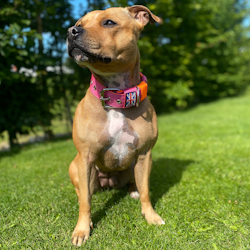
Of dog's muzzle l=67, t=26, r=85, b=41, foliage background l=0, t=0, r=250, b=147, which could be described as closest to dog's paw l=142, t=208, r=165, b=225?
dog's muzzle l=67, t=26, r=85, b=41

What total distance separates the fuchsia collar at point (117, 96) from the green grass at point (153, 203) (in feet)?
3.84

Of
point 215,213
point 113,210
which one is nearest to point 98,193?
point 113,210

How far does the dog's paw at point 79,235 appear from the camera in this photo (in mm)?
2114

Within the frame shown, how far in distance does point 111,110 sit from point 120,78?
314mm

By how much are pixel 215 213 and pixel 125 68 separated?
5.85 ft

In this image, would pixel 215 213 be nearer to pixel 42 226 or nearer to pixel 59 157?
pixel 42 226

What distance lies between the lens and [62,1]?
6176mm

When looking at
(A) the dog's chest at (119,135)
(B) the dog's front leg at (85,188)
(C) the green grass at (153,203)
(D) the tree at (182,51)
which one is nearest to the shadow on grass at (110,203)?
(C) the green grass at (153,203)

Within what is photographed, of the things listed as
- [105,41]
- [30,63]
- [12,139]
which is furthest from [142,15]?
[12,139]

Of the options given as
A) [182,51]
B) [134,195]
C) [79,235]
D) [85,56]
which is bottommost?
[182,51]

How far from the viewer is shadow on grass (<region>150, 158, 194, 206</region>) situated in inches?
125

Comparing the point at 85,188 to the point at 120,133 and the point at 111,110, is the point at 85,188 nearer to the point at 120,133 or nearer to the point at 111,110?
the point at 120,133

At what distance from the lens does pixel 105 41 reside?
1979mm

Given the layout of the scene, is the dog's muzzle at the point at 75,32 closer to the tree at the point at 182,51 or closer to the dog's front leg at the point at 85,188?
the dog's front leg at the point at 85,188
